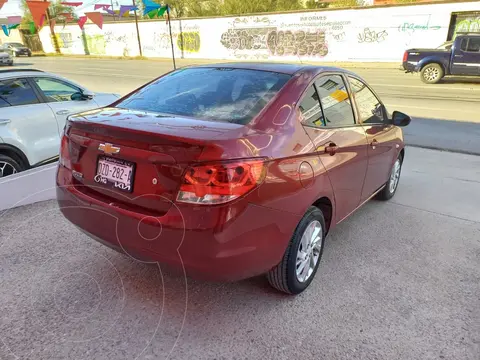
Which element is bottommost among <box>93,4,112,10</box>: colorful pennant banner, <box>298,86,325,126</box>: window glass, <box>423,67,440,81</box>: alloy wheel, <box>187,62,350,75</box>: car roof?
<box>423,67,440,81</box>: alloy wheel

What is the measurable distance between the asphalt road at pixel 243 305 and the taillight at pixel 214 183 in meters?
0.86

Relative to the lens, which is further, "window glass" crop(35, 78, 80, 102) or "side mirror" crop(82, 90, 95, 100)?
"side mirror" crop(82, 90, 95, 100)

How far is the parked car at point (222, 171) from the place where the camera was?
2.05m

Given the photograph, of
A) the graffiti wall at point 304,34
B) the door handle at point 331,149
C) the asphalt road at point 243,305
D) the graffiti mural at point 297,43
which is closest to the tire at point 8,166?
the asphalt road at point 243,305

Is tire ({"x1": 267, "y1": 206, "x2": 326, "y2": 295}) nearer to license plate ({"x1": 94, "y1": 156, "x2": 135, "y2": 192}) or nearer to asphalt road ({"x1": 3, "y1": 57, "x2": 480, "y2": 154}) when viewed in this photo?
license plate ({"x1": 94, "y1": 156, "x2": 135, "y2": 192})

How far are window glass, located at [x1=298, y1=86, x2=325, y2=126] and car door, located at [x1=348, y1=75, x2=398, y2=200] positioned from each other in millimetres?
750

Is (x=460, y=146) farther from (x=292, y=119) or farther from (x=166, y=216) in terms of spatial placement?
(x=166, y=216)

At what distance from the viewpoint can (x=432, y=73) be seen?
1568 centimetres

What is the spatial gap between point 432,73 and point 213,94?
15780 millimetres

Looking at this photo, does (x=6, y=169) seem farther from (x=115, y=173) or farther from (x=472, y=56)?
(x=472, y=56)

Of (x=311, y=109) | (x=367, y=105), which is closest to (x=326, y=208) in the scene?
(x=311, y=109)

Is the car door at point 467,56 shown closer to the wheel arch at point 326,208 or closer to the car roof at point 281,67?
the car roof at point 281,67

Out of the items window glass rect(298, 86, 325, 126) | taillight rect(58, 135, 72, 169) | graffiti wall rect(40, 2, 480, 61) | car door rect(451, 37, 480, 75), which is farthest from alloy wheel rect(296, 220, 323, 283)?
graffiti wall rect(40, 2, 480, 61)

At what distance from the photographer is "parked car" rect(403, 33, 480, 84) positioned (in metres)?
15.0
